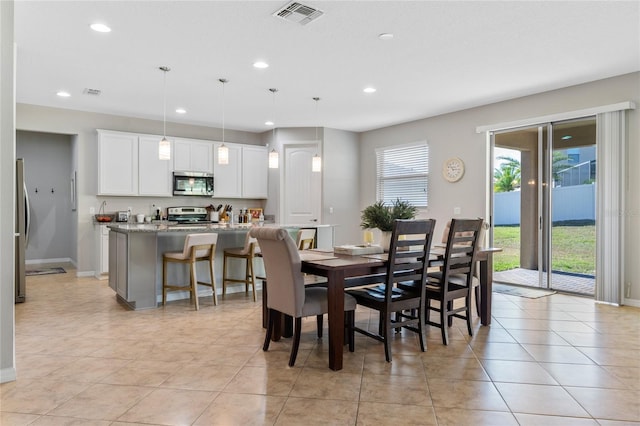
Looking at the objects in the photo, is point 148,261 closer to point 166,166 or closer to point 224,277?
point 224,277

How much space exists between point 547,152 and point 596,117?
0.70m

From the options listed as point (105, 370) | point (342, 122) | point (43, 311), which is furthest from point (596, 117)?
point (43, 311)

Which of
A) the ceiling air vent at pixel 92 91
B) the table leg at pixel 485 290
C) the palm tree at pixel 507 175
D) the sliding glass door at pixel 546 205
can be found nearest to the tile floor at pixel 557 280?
the sliding glass door at pixel 546 205

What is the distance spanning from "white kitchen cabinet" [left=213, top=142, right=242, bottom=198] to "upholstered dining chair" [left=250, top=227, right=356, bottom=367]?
15.6 feet

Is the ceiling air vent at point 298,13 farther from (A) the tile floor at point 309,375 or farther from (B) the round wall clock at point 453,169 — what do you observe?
(B) the round wall clock at point 453,169

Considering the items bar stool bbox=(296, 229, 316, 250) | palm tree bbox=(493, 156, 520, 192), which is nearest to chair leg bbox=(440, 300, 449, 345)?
bar stool bbox=(296, 229, 316, 250)

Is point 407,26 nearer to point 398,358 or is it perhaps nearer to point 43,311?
point 398,358

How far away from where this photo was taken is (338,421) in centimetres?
214

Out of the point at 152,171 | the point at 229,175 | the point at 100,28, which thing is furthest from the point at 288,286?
the point at 229,175

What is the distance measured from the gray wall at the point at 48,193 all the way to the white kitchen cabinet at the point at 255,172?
330 cm

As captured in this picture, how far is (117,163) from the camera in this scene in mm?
6582

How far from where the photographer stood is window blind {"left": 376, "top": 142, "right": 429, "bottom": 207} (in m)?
7.05

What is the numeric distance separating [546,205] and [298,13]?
410 cm

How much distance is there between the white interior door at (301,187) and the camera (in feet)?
25.2
